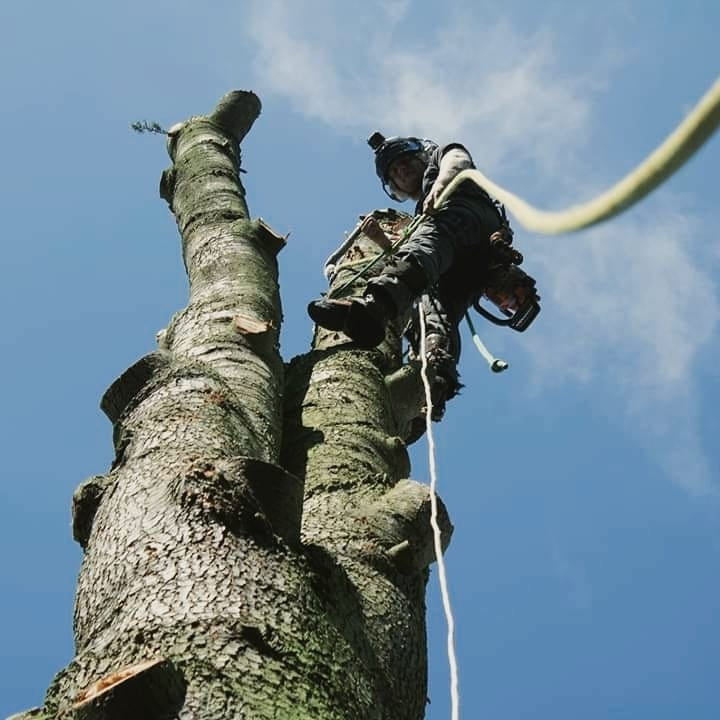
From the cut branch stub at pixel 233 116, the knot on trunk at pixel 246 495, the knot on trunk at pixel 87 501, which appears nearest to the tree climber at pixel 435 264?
the cut branch stub at pixel 233 116

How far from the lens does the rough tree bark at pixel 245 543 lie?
1556 mm

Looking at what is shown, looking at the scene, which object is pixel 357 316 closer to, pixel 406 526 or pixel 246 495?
pixel 406 526

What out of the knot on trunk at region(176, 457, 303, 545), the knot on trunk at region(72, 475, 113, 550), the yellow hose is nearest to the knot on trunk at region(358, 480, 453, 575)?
the knot on trunk at region(176, 457, 303, 545)

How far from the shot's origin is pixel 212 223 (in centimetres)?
409

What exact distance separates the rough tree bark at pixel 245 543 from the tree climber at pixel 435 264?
0.61ft

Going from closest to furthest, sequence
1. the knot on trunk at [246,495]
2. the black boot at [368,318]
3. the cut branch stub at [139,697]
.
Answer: the cut branch stub at [139,697] < the knot on trunk at [246,495] < the black boot at [368,318]

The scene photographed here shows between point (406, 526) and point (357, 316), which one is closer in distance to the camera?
point (406, 526)

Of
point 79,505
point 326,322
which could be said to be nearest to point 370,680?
point 79,505

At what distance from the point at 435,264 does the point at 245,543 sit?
6.90ft

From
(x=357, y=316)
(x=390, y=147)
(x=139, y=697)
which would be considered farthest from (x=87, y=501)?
(x=390, y=147)

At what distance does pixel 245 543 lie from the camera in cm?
185

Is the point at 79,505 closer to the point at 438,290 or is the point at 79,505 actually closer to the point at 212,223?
the point at 212,223

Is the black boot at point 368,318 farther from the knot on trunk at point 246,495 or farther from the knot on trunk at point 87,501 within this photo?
the knot on trunk at point 246,495

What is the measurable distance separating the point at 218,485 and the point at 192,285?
1.85 m
